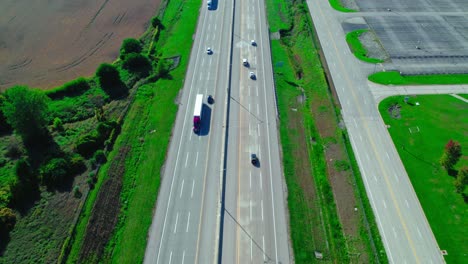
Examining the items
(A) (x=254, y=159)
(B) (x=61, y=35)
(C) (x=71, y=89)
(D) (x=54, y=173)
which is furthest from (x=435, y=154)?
(B) (x=61, y=35)

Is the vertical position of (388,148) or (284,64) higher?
(284,64)

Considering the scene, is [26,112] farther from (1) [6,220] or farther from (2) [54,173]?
(1) [6,220]

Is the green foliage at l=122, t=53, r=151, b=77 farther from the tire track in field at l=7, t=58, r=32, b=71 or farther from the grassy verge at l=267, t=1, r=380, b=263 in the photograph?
the grassy verge at l=267, t=1, r=380, b=263

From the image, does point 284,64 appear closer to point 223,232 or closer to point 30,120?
point 223,232

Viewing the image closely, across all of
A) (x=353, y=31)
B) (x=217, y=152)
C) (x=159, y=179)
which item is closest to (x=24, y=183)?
(x=159, y=179)

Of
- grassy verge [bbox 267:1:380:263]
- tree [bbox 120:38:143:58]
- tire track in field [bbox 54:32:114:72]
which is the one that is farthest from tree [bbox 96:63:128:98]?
grassy verge [bbox 267:1:380:263]
